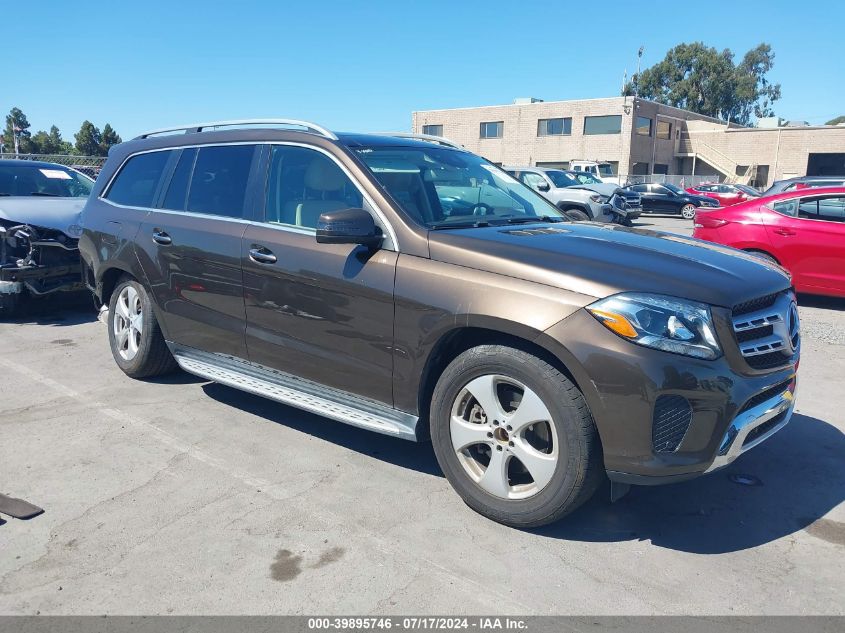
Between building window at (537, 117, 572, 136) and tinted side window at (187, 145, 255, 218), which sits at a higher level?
building window at (537, 117, 572, 136)

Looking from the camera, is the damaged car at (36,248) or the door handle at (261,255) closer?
the door handle at (261,255)

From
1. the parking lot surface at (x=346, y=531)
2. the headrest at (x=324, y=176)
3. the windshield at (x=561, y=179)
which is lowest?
the parking lot surface at (x=346, y=531)

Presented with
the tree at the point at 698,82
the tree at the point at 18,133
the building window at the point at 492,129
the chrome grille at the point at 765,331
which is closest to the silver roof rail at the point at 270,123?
the chrome grille at the point at 765,331

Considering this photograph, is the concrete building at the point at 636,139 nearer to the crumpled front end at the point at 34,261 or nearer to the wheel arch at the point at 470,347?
the crumpled front end at the point at 34,261

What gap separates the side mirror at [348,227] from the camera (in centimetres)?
357

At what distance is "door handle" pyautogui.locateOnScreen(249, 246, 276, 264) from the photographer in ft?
13.5

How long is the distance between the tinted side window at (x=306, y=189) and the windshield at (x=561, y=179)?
657 inches

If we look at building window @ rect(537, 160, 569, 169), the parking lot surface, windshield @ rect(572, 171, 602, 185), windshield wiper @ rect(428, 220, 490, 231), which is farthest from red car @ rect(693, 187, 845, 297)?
building window @ rect(537, 160, 569, 169)

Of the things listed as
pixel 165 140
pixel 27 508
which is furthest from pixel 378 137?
pixel 27 508

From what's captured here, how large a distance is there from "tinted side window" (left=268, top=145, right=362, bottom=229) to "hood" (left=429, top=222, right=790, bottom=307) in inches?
22.9

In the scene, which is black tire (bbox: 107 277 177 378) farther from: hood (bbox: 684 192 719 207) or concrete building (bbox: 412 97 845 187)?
concrete building (bbox: 412 97 845 187)

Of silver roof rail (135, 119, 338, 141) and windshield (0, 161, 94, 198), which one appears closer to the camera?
A: silver roof rail (135, 119, 338, 141)

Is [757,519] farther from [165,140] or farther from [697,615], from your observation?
[165,140]

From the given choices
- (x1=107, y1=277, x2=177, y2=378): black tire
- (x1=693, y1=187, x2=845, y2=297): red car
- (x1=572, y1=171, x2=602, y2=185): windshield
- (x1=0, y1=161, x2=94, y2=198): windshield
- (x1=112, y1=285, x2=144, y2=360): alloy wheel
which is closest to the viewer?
(x1=107, y1=277, x2=177, y2=378): black tire
